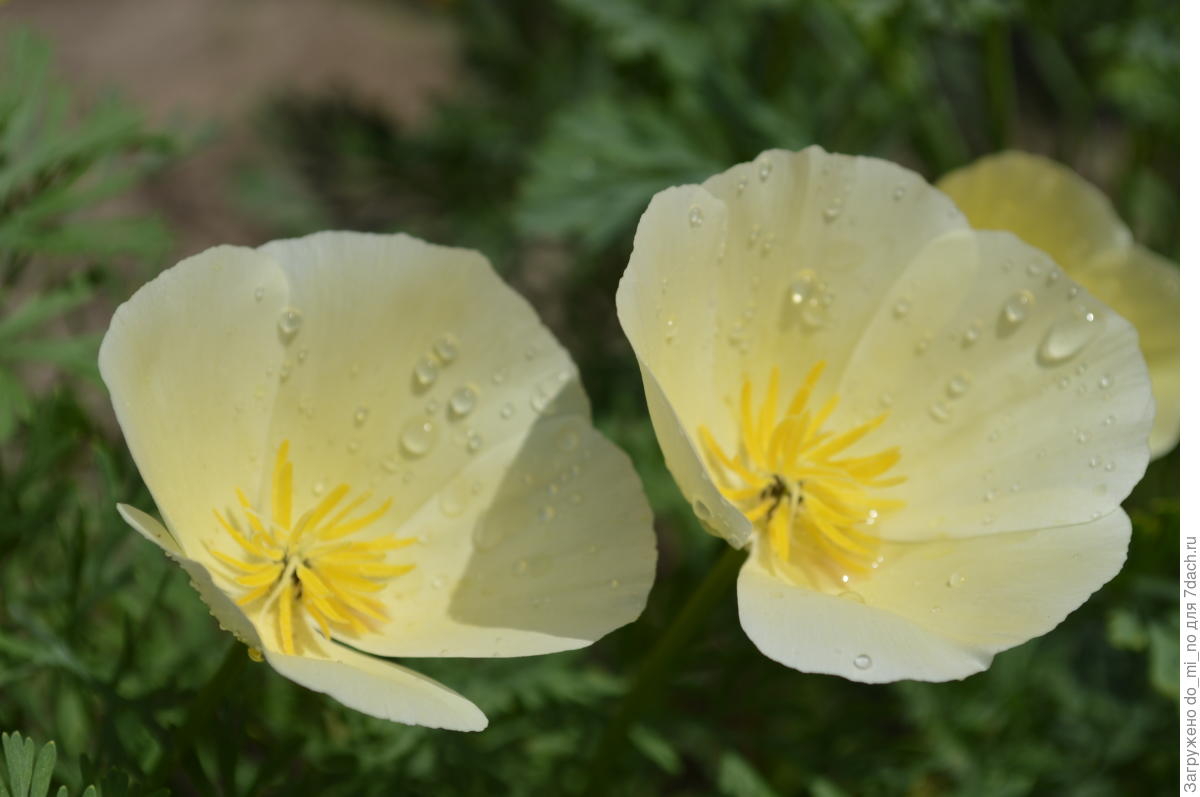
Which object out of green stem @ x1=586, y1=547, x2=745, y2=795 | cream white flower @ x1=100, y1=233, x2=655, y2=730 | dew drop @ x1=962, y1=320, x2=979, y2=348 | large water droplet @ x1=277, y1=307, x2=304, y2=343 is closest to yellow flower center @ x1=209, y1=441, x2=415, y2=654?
cream white flower @ x1=100, y1=233, x2=655, y2=730

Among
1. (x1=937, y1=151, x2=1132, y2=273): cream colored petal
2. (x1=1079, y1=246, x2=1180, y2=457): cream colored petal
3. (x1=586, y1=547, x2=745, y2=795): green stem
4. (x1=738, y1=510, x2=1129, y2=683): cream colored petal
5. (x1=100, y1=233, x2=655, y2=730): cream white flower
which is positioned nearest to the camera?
(x1=738, y1=510, x2=1129, y2=683): cream colored petal

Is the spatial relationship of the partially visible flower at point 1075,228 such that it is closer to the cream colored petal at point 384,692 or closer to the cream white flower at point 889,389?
the cream white flower at point 889,389

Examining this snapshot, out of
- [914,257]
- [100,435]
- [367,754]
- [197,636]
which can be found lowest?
[197,636]

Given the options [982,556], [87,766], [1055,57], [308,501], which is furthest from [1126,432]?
[1055,57]

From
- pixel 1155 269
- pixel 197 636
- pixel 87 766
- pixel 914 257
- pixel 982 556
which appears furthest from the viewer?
pixel 197 636

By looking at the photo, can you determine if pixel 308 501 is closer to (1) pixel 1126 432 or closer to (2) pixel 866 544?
(2) pixel 866 544

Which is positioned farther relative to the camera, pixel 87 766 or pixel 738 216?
pixel 738 216

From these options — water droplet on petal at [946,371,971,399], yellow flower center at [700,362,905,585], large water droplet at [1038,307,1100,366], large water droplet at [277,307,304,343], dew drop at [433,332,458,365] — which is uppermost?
large water droplet at [277,307,304,343]

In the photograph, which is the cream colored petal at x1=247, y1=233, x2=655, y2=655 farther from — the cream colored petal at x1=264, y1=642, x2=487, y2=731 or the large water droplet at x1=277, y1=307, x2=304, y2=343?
the cream colored petal at x1=264, y1=642, x2=487, y2=731
